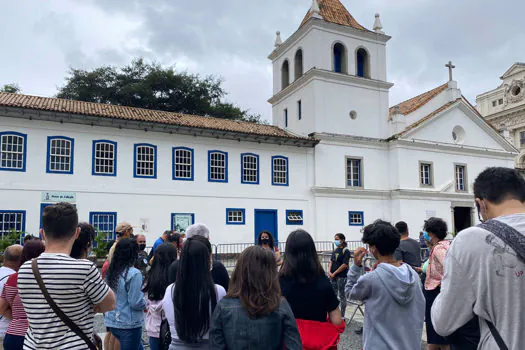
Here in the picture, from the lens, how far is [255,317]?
282 cm

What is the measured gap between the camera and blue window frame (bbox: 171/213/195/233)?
20.8 m

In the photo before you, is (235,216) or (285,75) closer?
(235,216)

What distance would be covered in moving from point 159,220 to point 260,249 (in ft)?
59.8

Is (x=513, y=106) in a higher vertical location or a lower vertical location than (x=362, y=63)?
higher

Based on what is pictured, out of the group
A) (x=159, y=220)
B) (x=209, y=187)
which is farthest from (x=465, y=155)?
(x=159, y=220)

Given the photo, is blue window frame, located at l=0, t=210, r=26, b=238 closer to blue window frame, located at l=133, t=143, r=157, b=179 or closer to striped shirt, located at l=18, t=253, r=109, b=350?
blue window frame, located at l=133, t=143, r=157, b=179

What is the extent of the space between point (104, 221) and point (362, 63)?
62.5 feet

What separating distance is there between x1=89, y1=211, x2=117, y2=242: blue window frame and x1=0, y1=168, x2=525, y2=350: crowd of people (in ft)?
51.1

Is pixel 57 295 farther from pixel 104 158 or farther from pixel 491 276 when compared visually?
pixel 104 158

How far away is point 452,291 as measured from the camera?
2.25m

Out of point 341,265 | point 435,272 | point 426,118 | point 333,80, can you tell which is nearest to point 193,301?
point 435,272

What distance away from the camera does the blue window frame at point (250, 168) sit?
75.0ft

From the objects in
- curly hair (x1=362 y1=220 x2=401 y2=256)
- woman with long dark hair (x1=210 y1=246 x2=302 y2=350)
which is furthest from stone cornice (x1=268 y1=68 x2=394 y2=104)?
woman with long dark hair (x1=210 y1=246 x2=302 y2=350)

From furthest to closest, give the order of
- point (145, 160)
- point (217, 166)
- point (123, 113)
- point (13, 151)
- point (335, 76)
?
1. point (335, 76)
2. point (217, 166)
3. point (123, 113)
4. point (145, 160)
5. point (13, 151)
